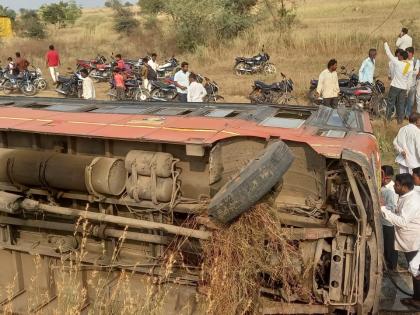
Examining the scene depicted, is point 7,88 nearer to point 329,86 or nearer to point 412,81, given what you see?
point 329,86

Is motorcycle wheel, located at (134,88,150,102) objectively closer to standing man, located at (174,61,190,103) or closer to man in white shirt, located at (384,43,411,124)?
standing man, located at (174,61,190,103)

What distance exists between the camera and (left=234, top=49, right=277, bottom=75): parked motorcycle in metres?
19.0

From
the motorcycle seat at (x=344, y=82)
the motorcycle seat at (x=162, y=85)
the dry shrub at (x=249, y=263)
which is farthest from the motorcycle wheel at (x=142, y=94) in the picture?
the dry shrub at (x=249, y=263)

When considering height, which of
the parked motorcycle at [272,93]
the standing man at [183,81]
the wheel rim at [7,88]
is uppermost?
the standing man at [183,81]

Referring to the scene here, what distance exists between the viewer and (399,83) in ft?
37.0

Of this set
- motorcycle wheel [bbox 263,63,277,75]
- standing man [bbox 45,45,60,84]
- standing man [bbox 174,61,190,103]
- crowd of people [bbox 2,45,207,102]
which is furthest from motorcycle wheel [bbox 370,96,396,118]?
standing man [bbox 45,45,60,84]

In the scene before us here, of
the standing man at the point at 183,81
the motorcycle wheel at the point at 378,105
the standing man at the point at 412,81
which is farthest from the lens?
the motorcycle wheel at the point at 378,105

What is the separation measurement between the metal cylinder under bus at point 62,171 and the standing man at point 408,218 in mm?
2796

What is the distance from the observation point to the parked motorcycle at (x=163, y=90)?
1495 cm

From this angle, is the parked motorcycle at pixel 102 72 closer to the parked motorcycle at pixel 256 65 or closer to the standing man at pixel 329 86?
the parked motorcycle at pixel 256 65

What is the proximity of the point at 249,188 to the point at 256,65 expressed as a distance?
15972 mm

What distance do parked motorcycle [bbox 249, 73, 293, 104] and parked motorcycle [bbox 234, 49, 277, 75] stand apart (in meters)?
4.61

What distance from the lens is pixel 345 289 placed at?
12.6 ft

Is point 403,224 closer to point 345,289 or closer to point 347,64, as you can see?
point 345,289
